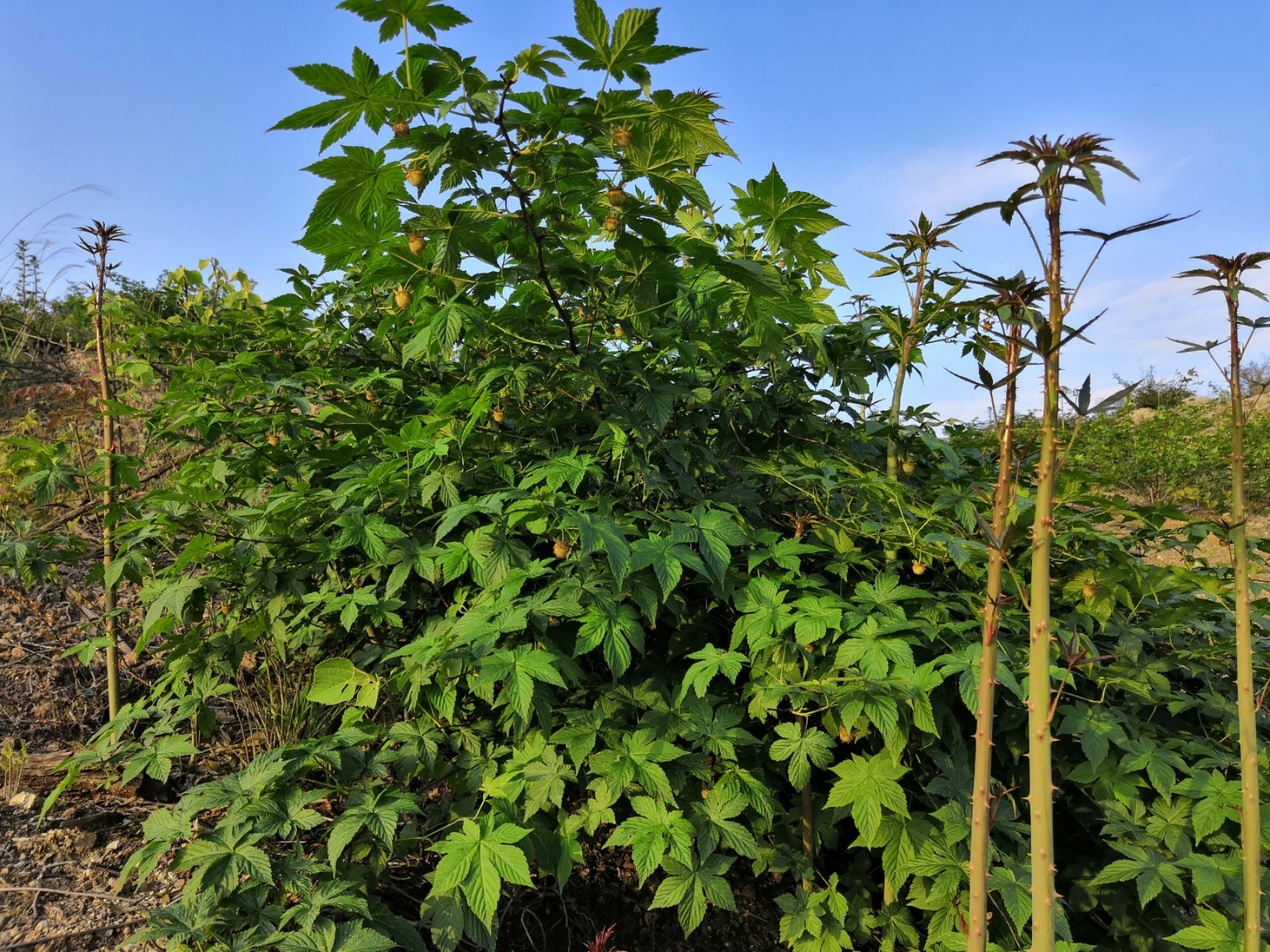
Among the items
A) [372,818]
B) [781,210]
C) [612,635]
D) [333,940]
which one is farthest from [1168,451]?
[333,940]

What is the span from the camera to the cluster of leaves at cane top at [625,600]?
156 cm

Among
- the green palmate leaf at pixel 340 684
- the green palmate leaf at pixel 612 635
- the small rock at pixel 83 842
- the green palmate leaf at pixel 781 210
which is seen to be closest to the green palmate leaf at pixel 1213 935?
the green palmate leaf at pixel 612 635

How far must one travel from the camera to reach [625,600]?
1.98 meters

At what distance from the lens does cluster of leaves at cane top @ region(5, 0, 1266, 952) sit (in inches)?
61.5

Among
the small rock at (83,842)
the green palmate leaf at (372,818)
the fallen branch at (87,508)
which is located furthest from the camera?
the fallen branch at (87,508)

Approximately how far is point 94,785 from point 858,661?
2685mm

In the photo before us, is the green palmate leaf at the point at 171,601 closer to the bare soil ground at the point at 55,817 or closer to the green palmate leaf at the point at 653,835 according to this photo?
the bare soil ground at the point at 55,817

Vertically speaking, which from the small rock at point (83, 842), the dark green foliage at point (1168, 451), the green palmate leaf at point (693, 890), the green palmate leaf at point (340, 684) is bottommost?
the small rock at point (83, 842)

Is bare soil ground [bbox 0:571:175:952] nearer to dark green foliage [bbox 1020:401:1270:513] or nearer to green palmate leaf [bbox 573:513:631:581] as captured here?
green palmate leaf [bbox 573:513:631:581]

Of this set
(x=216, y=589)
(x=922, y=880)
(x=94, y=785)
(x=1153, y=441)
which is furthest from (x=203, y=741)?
(x=1153, y=441)

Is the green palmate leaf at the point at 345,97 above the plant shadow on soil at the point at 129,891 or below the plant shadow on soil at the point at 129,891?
above

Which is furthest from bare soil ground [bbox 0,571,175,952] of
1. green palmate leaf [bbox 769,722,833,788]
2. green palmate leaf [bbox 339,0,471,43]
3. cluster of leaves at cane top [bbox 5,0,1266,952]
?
green palmate leaf [bbox 339,0,471,43]

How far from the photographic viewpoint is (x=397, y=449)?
194 cm

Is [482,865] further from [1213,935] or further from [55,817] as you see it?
[55,817]
